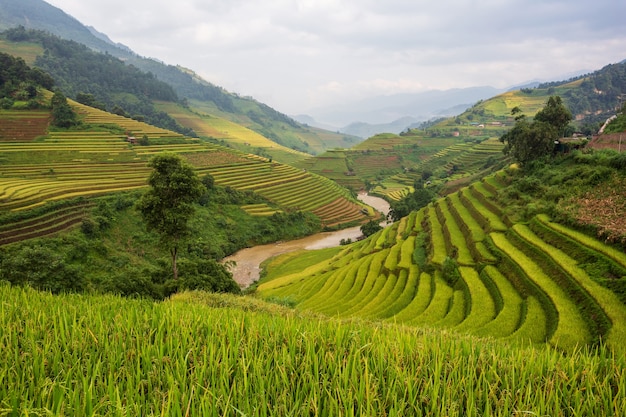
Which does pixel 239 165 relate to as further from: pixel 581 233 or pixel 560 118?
pixel 581 233

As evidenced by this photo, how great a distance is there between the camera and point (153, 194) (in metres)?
17.5

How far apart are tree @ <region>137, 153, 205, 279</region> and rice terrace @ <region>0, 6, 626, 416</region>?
95mm

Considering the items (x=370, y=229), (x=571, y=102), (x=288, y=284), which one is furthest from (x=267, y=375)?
(x=571, y=102)

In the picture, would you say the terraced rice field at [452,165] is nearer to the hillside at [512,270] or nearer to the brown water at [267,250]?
the brown water at [267,250]

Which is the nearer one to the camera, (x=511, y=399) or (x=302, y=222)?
(x=511, y=399)

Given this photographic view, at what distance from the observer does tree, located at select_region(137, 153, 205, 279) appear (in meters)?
17.2

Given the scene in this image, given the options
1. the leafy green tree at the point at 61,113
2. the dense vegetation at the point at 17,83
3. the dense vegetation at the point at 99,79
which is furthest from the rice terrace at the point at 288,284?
the dense vegetation at the point at 99,79

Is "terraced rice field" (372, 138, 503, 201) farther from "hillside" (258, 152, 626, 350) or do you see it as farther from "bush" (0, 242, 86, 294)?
"bush" (0, 242, 86, 294)

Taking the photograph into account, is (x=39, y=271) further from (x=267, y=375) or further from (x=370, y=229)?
(x=370, y=229)

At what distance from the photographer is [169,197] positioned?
1775 cm

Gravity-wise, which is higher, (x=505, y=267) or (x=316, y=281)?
(x=505, y=267)

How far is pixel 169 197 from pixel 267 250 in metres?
27.4

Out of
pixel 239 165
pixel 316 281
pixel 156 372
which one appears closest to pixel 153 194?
pixel 316 281

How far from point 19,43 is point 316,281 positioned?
585 feet
